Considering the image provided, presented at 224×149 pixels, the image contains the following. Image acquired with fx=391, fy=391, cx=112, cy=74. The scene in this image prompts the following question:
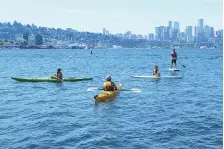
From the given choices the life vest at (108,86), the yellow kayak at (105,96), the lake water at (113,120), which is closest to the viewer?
the lake water at (113,120)

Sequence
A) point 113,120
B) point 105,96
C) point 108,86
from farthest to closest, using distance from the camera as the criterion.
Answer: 1. point 108,86
2. point 105,96
3. point 113,120

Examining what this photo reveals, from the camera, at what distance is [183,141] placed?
21.3 m

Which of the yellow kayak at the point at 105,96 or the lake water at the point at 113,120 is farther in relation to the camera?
the yellow kayak at the point at 105,96

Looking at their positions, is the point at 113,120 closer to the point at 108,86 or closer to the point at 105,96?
the point at 105,96

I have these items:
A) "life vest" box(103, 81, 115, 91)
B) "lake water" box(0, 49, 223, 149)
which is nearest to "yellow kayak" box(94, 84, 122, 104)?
"life vest" box(103, 81, 115, 91)

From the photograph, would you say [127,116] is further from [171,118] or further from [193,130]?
[193,130]

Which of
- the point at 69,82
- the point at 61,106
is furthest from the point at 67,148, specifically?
the point at 69,82

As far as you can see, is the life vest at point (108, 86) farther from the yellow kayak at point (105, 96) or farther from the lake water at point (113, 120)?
the lake water at point (113, 120)

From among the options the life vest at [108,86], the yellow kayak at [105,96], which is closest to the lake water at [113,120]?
the yellow kayak at [105,96]

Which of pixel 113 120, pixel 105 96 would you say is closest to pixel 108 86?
pixel 105 96

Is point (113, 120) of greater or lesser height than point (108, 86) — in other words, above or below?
below

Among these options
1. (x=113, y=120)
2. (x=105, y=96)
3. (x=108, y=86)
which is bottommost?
(x=113, y=120)

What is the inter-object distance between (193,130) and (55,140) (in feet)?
27.3

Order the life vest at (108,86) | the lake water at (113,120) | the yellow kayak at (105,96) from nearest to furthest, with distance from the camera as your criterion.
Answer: the lake water at (113,120) → the yellow kayak at (105,96) → the life vest at (108,86)
